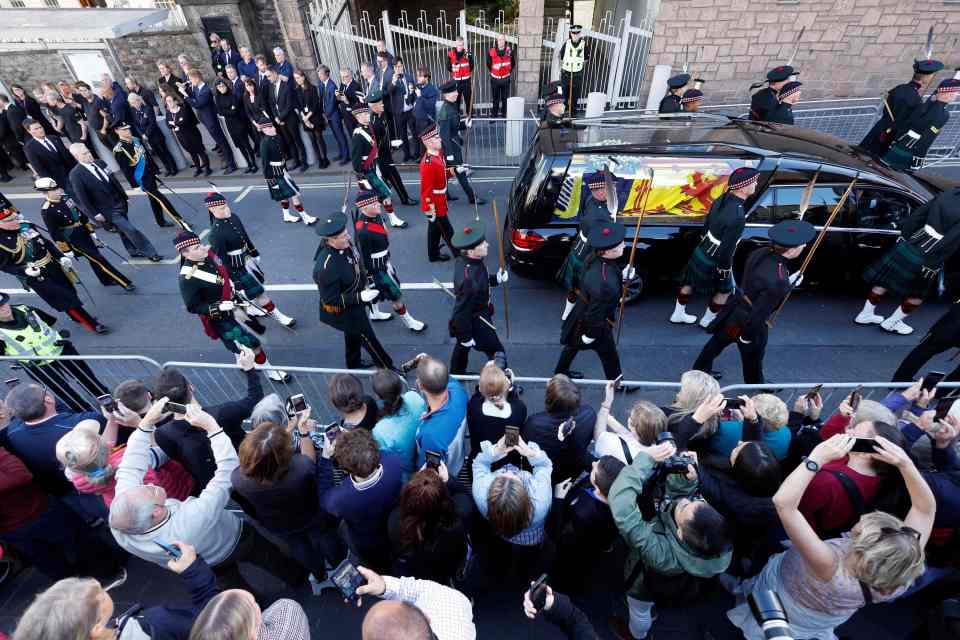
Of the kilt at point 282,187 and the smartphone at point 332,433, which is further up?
the smartphone at point 332,433

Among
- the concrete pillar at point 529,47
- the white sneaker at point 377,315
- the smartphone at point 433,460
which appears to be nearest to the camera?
the smartphone at point 433,460

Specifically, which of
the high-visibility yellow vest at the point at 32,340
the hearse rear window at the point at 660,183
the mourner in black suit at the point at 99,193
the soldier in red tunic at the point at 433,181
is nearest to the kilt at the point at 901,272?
the hearse rear window at the point at 660,183

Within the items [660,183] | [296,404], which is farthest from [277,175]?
[660,183]

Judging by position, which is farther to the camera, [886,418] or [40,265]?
[40,265]

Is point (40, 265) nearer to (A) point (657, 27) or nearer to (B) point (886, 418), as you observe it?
(B) point (886, 418)

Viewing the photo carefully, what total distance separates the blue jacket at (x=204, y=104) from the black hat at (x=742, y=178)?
9.41 meters

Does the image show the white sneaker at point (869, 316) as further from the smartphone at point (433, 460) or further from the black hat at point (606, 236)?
the smartphone at point (433, 460)

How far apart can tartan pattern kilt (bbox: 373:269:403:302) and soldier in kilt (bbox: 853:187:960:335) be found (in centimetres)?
501

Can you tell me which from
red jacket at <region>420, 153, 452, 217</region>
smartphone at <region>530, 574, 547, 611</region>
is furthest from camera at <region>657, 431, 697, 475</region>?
red jacket at <region>420, 153, 452, 217</region>

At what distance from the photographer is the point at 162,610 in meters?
2.22

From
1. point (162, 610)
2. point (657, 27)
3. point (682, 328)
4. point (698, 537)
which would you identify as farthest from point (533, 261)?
point (657, 27)

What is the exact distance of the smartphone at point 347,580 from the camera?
216cm

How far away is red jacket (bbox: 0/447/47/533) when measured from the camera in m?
2.85

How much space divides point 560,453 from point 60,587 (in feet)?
7.93
